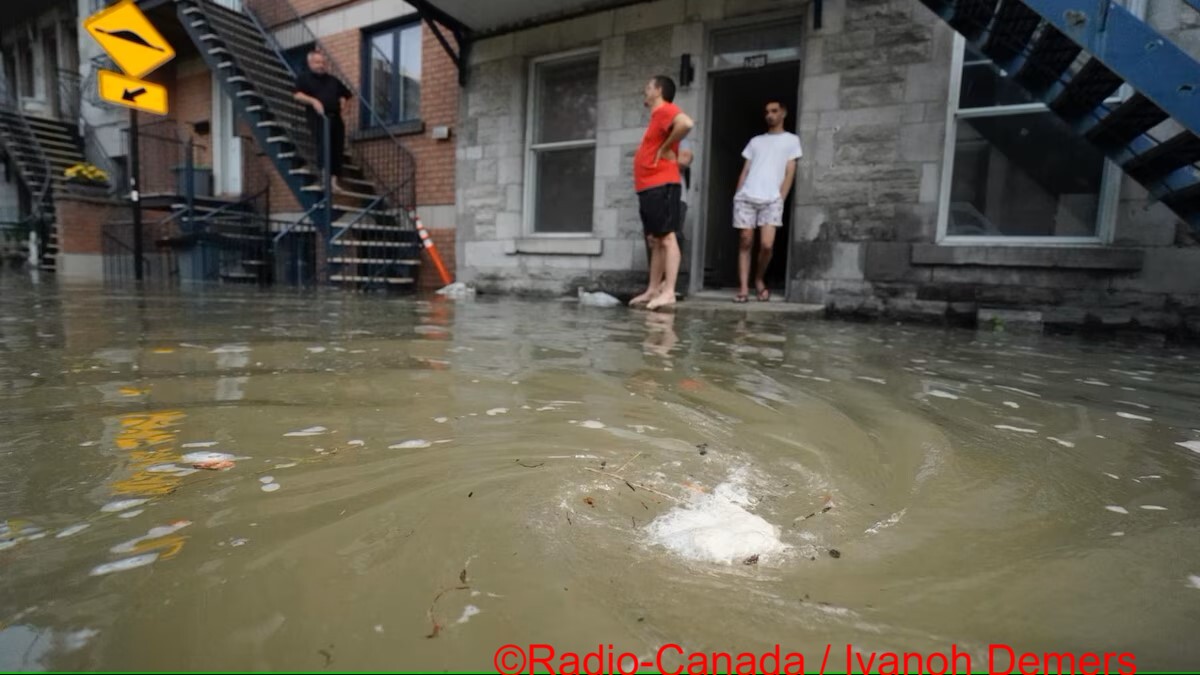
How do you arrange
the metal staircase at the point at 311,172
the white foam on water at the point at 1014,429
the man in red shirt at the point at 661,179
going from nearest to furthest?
the white foam on water at the point at 1014,429 → the man in red shirt at the point at 661,179 → the metal staircase at the point at 311,172

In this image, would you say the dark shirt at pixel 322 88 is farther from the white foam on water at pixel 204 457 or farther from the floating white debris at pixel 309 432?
the white foam on water at pixel 204 457

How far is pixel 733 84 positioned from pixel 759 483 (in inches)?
308

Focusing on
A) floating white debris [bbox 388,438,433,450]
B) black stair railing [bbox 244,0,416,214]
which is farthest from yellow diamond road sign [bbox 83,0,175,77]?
floating white debris [bbox 388,438,433,450]

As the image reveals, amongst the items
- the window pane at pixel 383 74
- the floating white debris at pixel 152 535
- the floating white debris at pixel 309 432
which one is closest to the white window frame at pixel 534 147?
the window pane at pixel 383 74

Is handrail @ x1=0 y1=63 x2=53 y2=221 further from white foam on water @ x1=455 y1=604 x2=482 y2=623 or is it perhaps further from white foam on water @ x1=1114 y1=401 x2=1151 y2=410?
white foam on water @ x1=1114 y1=401 x2=1151 y2=410

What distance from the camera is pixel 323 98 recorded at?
8.55 meters

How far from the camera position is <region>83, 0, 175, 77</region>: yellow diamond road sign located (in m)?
7.20

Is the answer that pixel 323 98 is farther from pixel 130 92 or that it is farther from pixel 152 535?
pixel 152 535

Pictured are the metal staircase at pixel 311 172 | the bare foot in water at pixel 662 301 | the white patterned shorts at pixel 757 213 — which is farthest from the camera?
the metal staircase at pixel 311 172

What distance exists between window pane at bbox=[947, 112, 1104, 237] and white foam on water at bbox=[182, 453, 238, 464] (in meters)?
5.80

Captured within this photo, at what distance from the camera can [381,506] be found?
44.9 inches

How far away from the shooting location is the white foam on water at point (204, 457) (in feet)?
4.46

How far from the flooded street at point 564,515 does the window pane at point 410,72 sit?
7.90 meters

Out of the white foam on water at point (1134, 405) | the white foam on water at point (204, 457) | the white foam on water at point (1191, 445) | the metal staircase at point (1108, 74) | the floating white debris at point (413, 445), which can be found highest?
the metal staircase at point (1108, 74)
